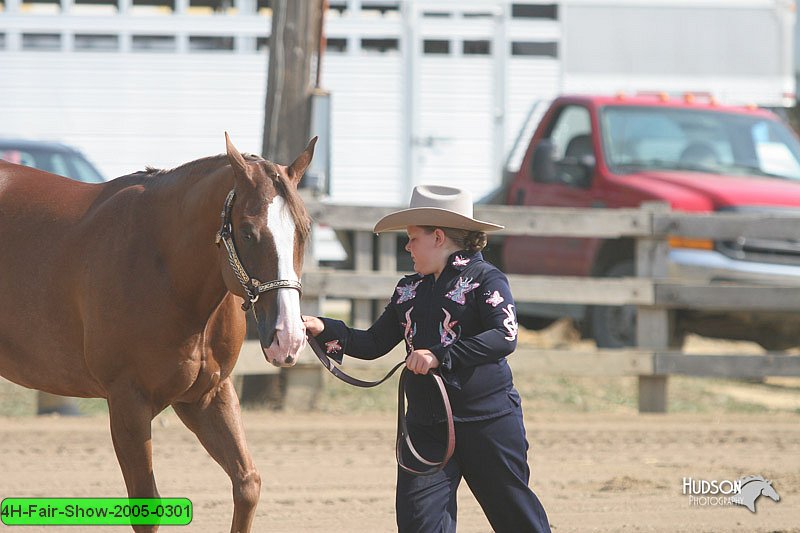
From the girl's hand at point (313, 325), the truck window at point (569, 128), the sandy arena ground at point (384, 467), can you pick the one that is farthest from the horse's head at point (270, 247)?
the truck window at point (569, 128)

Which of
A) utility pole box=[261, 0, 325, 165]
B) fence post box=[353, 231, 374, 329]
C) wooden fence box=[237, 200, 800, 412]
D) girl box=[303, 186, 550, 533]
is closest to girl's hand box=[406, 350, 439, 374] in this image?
girl box=[303, 186, 550, 533]

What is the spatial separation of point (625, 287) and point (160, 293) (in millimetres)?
5097

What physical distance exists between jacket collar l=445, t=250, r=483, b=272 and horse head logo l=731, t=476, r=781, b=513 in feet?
8.38

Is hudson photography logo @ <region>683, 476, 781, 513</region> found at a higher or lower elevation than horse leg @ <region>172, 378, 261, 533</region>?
lower

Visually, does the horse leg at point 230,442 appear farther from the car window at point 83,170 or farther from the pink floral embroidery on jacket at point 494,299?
the car window at point 83,170

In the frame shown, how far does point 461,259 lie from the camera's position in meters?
4.15

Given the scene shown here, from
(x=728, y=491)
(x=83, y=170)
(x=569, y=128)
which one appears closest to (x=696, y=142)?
(x=569, y=128)

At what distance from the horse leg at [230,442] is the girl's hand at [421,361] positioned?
1.09 metres

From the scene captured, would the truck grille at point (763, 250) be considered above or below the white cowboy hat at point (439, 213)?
below

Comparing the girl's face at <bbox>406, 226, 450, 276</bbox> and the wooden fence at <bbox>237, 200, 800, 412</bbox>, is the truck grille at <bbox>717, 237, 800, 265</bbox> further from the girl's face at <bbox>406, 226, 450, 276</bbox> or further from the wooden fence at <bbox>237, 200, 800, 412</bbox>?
the girl's face at <bbox>406, 226, 450, 276</bbox>

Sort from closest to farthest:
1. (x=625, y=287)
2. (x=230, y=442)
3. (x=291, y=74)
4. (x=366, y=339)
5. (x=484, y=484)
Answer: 1. (x=484, y=484)
2. (x=366, y=339)
3. (x=230, y=442)
4. (x=625, y=287)
5. (x=291, y=74)

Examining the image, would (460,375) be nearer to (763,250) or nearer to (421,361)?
(421,361)

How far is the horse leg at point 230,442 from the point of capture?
4.62m

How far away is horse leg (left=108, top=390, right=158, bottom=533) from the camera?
14.8 ft
